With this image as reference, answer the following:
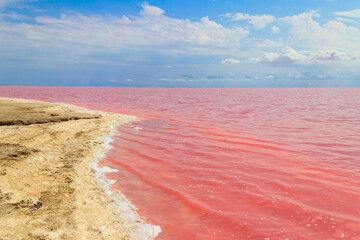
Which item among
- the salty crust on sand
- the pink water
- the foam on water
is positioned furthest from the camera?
the pink water

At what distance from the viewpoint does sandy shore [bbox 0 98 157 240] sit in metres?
3.76

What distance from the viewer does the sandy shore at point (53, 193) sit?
376 cm

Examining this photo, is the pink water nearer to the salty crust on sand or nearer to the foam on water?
the foam on water

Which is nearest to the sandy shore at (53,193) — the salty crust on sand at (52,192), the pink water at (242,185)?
the salty crust on sand at (52,192)

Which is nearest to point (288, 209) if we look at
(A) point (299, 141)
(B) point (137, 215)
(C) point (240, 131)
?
(B) point (137, 215)

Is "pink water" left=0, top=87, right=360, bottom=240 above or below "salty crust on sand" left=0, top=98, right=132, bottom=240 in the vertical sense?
below

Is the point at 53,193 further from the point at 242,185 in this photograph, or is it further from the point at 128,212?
the point at 242,185

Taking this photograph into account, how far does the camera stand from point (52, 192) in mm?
4973

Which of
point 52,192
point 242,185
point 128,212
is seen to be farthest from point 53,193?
point 242,185

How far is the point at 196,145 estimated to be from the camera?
1044 cm

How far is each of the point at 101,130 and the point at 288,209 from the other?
9658mm

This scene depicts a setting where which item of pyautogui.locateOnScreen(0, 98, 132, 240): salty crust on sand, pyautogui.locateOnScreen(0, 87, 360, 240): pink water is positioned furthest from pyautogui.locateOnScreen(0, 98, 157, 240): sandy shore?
pyautogui.locateOnScreen(0, 87, 360, 240): pink water

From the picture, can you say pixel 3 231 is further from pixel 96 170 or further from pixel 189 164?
pixel 189 164

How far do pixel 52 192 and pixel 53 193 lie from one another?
0.06 meters
